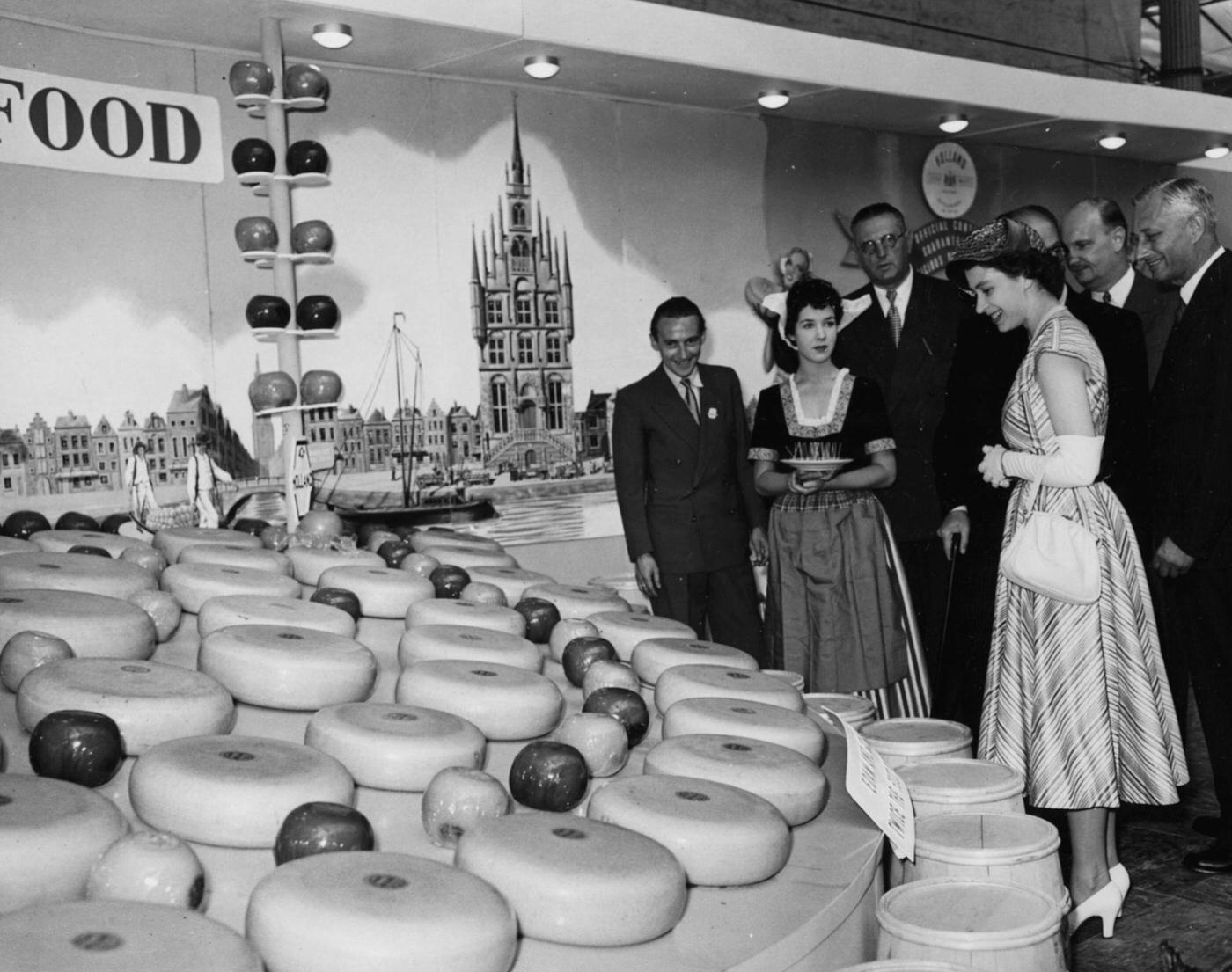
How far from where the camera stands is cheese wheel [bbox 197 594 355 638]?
6.51 ft

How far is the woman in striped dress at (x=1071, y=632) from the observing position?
8.74 feet

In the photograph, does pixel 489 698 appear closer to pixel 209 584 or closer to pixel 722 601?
pixel 209 584

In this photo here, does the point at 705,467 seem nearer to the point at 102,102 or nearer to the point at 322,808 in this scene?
the point at 102,102

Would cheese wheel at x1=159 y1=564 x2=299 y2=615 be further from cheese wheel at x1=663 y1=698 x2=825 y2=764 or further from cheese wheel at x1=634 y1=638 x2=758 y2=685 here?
cheese wheel at x1=663 y1=698 x2=825 y2=764

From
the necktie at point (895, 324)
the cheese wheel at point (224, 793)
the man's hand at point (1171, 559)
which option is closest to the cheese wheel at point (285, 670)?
the cheese wheel at point (224, 793)

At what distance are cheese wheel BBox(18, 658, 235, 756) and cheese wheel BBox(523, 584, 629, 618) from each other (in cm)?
94

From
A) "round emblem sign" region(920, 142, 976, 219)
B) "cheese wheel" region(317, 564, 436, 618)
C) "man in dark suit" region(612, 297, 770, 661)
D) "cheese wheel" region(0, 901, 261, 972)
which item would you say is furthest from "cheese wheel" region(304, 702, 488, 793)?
"round emblem sign" region(920, 142, 976, 219)

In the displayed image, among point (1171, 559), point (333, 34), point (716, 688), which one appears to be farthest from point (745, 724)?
point (333, 34)

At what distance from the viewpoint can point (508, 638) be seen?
2111 mm

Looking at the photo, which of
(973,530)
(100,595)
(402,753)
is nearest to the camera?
(402,753)

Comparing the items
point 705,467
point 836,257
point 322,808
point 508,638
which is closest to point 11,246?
point 705,467

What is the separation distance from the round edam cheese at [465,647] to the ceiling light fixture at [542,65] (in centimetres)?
321

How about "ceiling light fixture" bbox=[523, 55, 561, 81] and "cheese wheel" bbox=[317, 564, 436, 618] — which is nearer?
"cheese wheel" bbox=[317, 564, 436, 618]

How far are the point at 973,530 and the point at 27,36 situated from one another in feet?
10.7
